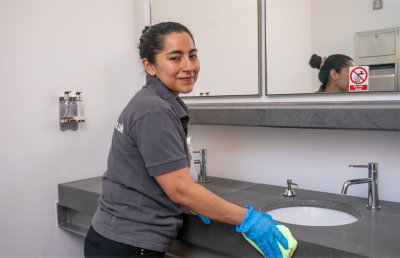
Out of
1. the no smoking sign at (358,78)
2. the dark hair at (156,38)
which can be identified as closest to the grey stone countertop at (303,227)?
the no smoking sign at (358,78)

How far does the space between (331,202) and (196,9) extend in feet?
3.96

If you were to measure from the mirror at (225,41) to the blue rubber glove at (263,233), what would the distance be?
83cm

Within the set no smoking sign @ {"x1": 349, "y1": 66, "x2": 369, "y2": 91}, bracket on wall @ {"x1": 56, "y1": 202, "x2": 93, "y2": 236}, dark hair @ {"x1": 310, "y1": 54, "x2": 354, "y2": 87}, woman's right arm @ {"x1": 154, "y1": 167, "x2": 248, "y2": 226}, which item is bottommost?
bracket on wall @ {"x1": 56, "y1": 202, "x2": 93, "y2": 236}

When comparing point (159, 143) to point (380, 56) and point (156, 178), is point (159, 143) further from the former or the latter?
point (380, 56)

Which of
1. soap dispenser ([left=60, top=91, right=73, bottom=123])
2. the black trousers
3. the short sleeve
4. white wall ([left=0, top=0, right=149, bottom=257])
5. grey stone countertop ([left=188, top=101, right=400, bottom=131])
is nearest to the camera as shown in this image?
the short sleeve

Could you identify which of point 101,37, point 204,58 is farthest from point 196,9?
point 101,37

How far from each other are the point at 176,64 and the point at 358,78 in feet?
2.51

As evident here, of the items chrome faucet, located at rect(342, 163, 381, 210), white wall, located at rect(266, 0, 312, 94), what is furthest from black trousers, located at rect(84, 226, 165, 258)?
white wall, located at rect(266, 0, 312, 94)

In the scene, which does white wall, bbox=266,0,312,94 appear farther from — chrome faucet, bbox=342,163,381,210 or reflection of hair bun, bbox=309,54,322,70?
chrome faucet, bbox=342,163,381,210

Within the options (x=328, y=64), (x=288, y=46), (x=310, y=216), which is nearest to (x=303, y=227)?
(x=310, y=216)

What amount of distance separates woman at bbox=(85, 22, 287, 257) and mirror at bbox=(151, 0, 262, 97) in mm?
648

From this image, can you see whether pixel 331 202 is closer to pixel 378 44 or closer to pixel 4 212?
pixel 378 44

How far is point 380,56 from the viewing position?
4.37ft

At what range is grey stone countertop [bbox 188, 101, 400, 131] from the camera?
1.23 metres
